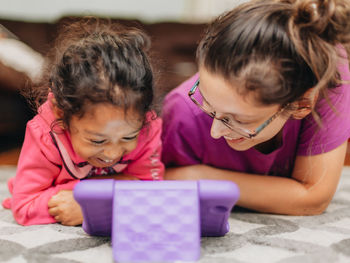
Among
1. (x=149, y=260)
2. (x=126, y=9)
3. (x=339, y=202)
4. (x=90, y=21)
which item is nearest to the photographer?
(x=149, y=260)

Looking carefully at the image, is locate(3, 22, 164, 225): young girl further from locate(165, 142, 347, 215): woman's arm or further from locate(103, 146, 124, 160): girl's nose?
locate(165, 142, 347, 215): woman's arm

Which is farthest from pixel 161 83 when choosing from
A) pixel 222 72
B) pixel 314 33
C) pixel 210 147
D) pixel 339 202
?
pixel 339 202

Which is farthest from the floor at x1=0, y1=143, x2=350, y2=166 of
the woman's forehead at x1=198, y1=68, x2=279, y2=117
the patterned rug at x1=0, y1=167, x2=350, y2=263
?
the woman's forehead at x1=198, y1=68, x2=279, y2=117

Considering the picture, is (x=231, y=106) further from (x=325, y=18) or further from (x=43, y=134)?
(x=43, y=134)

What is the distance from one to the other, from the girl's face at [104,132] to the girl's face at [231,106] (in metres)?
0.18

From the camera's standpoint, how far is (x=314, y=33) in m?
0.79

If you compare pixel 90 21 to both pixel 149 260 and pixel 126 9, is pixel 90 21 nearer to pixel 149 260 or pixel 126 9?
pixel 149 260

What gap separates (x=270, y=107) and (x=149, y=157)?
1.30ft

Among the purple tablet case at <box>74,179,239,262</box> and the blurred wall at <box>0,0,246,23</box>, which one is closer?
the purple tablet case at <box>74,179,239,262</box>

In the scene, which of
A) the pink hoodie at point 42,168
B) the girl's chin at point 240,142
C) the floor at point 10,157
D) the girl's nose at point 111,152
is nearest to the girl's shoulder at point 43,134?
the pink hoodie at point 42,168

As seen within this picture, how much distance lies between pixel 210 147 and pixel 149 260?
46cm

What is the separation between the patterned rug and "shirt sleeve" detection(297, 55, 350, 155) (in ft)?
0.63

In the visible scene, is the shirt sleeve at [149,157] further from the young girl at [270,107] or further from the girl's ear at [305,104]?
the girl's ear at [305,104]

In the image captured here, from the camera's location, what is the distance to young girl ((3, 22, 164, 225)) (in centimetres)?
88
